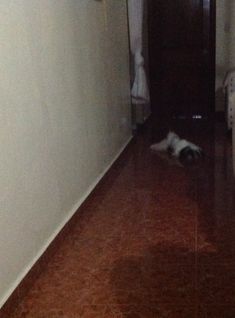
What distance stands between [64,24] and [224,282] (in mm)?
1522

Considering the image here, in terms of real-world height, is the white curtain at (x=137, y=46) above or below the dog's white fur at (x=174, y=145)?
above

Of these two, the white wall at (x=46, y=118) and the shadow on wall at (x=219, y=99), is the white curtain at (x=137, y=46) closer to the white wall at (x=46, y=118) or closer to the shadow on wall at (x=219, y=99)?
the white wall at (x=46, y=118)

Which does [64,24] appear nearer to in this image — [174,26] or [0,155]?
[0,155]

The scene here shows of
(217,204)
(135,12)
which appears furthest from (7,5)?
(135,12)

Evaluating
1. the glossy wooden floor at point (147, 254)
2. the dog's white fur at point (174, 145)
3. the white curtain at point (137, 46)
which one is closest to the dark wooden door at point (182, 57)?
the white curtain at point (137, 46)

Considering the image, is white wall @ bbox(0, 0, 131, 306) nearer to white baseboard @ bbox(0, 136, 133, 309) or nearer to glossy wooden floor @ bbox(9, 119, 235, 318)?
white baseboard @ bbox(0, 136, 133, 309)

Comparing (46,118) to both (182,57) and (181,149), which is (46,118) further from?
(182,57)

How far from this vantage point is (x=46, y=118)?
2.11 m

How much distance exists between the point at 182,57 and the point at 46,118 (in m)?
A: 3.69

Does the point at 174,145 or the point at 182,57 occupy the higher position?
the point at 182,57

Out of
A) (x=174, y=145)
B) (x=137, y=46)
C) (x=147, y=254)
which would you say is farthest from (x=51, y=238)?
(x=137, y=46)

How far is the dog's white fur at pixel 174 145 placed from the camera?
3.98 m

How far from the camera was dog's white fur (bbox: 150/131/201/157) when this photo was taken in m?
3.98

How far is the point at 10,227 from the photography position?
1.71m
